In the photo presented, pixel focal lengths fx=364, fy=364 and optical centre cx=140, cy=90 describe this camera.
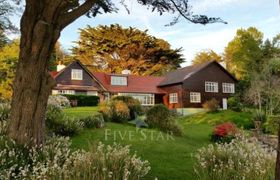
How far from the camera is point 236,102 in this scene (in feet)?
141

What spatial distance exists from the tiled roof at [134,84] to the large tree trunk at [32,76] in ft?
121

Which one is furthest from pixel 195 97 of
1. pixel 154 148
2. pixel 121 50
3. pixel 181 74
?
pixel 154 148

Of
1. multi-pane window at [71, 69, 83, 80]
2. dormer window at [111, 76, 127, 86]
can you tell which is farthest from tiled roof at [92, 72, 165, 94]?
multi-pane window at [71, 69, 83, 80]

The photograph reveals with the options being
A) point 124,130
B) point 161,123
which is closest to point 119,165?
point 124,130

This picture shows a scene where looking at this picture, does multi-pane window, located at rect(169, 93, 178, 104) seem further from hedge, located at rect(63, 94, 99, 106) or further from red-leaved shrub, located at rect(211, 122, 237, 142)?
red-leaved shrub, located at rect(211, 122, 237, 142)

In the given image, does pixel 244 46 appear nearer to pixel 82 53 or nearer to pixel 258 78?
pixel 258 78

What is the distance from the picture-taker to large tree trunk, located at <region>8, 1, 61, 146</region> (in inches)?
312

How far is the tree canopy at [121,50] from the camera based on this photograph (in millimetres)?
54969

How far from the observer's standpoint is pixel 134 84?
157ft

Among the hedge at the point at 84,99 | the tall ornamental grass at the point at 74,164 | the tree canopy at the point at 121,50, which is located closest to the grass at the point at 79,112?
the tall ornamental grass at the point at 74,164

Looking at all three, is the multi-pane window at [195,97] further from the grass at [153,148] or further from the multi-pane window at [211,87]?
the grass at [153,148]

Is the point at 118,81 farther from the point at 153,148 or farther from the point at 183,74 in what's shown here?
the point at 153,148

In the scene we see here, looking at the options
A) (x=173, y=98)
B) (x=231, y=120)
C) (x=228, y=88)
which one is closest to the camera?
(x=231, y=120)

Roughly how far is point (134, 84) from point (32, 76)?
39.8m
